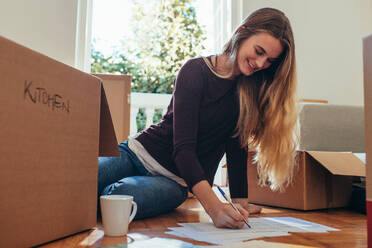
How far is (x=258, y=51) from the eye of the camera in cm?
100

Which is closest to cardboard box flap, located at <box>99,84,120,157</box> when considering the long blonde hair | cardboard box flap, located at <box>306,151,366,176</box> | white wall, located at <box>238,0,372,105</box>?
the long blonde hair

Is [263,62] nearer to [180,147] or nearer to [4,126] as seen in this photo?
[180,147]

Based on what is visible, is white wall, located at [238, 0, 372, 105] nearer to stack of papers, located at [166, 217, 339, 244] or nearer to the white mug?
stack of papers, located at [166, 217, 339, 244]

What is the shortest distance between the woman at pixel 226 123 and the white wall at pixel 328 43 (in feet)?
3.62

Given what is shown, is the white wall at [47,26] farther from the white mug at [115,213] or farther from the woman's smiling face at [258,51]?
the white mug at [115,213]

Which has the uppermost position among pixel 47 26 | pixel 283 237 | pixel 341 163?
pixel 47 26

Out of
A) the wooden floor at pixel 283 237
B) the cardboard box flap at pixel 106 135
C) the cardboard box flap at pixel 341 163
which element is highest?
the cardboard box flap at pixel 106 135

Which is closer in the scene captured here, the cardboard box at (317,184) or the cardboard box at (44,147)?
the cardboard box at (44,147)

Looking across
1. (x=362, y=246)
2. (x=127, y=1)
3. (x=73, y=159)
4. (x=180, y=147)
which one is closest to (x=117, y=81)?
(x=180, y=147)

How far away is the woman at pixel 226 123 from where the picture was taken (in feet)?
3.27

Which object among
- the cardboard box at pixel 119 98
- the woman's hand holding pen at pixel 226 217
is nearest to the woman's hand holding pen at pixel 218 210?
the woman's hand holding pen at pixel 226 217

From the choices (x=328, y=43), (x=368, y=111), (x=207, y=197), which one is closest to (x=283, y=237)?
(x=207, y=197)

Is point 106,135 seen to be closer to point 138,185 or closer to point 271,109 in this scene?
point 138,185

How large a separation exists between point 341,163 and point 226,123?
424 millimetres
